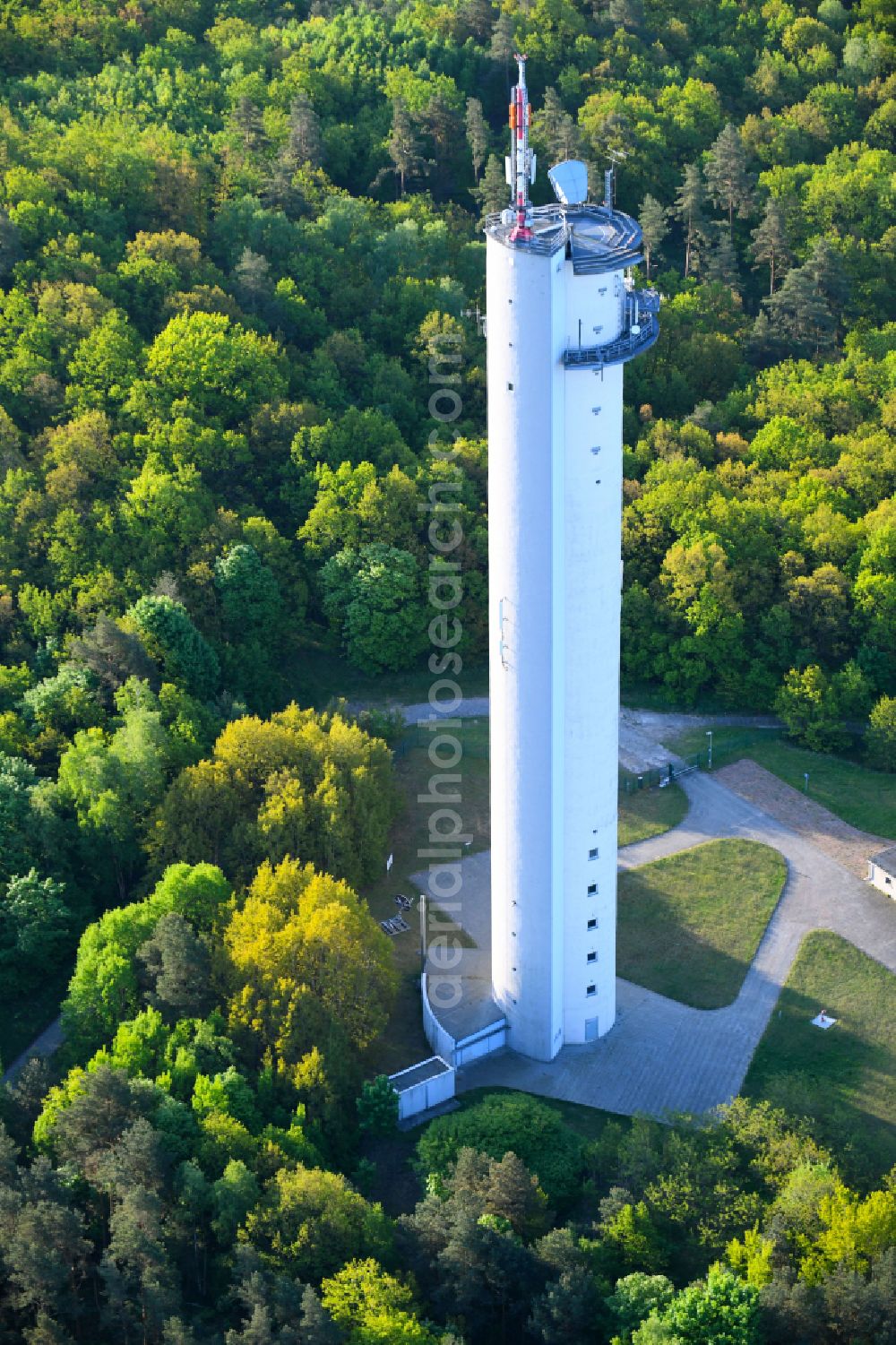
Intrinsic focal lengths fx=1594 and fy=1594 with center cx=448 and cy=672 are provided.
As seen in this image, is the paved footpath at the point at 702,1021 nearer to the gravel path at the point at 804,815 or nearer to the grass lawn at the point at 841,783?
the gravel path at the point at 804,815

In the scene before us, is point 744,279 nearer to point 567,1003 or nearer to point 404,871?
point 404,871

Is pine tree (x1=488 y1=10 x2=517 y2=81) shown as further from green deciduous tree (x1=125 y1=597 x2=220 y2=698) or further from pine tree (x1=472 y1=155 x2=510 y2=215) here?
green deciduous tree (x1=125 y1=597 x2=220 y2=698)

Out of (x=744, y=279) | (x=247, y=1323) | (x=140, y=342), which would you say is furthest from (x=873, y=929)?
(x=744, y=279)

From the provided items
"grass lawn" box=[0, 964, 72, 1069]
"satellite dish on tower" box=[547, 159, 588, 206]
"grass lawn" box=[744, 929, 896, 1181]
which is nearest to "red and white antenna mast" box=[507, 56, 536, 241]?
"satellite dish on tower" box=[547, 159, 588, 206]

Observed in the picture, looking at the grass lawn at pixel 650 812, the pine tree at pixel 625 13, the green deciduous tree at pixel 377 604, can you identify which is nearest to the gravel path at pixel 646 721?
the grass lawn at pixel 650 812

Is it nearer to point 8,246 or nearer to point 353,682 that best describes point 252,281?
point 8,246

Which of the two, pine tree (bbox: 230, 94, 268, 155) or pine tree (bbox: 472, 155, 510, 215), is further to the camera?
pine tree (bbox: 230, 94, 268, 155)
